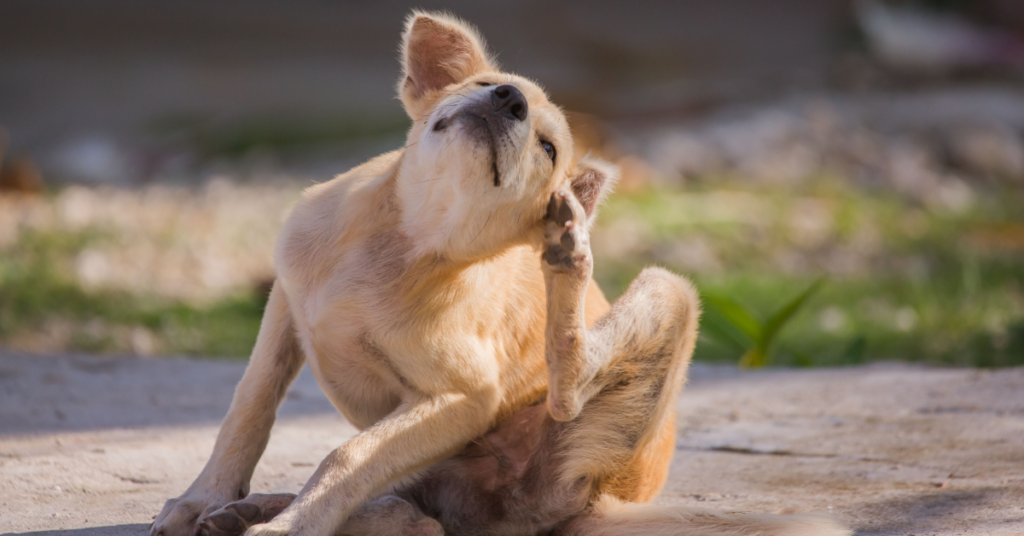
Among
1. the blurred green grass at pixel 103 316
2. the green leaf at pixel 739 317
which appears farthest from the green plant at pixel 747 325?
the blurred green grass at pixel 103 316

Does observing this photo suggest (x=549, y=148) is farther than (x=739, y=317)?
No

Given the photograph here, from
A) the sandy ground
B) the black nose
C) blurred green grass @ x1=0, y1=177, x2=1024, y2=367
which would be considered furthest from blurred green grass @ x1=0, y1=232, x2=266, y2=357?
the black nose

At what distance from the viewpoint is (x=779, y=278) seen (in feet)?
22.1

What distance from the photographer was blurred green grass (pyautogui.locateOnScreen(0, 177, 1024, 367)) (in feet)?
16.7

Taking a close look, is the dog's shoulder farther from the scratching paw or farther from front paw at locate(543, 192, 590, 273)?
the scratching paw

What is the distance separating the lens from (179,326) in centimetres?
527

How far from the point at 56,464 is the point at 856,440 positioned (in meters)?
2.55

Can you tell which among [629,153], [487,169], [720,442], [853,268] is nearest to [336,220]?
[487,169]

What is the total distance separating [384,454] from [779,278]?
4893 mm

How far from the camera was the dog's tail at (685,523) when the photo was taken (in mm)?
2307

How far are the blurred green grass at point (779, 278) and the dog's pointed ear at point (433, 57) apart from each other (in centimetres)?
239

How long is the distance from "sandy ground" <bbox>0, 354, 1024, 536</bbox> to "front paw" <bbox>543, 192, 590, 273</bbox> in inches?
34.3

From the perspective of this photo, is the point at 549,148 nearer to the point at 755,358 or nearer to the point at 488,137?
the point at 488,137

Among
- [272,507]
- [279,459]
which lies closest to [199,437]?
[279,459]
